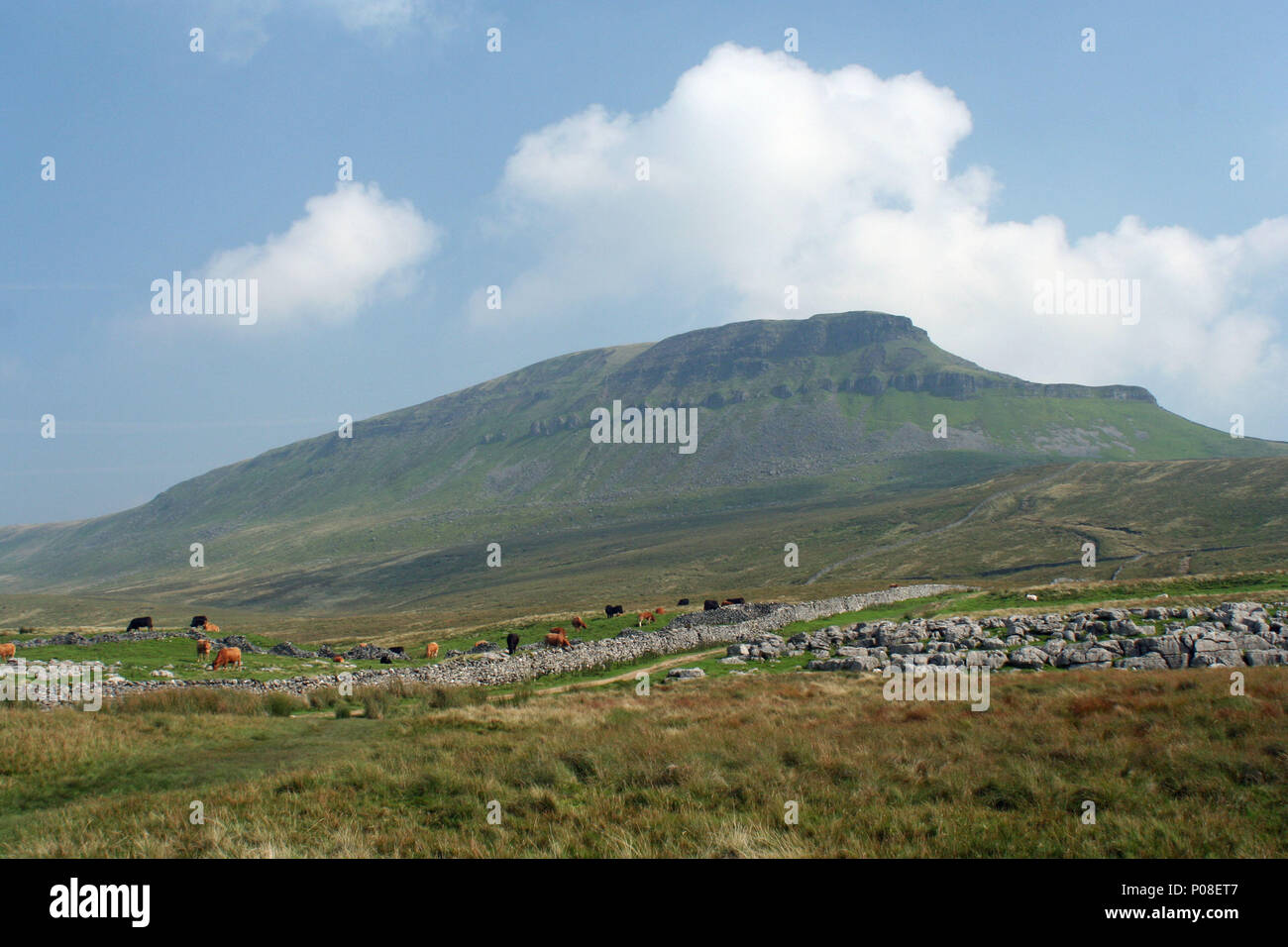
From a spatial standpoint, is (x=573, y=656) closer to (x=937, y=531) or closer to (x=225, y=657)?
(x=225, y=657)

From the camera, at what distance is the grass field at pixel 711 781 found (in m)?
7.68

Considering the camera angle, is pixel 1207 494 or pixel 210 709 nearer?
pixel 210 709

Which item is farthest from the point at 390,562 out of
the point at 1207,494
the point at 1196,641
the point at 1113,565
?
the point at 1196,641

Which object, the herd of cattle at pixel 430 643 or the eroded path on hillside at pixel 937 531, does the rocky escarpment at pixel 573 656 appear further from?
the eroded path on hillside at pixel 937 531

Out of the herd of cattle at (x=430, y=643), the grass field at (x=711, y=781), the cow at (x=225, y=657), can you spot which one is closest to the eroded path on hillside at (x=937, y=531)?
the herd of cattle at (x=430, y=643)

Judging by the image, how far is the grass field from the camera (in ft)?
25.2

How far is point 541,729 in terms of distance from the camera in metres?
15.4

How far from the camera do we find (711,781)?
32.7 feet

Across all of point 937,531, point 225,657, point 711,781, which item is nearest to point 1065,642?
point 711,781

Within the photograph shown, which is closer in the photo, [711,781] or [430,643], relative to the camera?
[711,781]

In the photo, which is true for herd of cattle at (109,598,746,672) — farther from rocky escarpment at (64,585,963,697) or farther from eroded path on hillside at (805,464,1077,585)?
eroded path on hillside at (805,464,1077,585)
